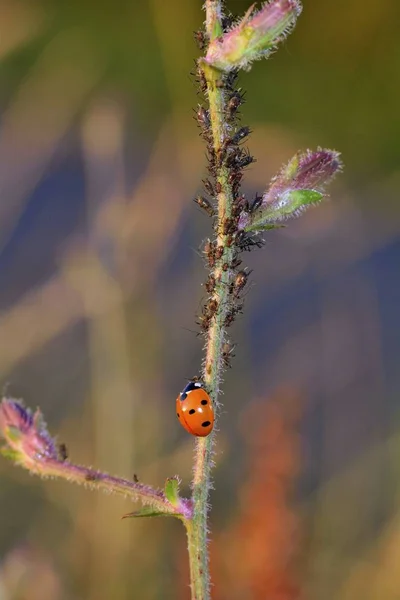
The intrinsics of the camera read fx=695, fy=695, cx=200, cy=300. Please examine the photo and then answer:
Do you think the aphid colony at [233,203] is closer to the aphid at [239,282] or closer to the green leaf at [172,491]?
the aphid at [239,282]

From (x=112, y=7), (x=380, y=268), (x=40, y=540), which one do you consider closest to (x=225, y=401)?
(x=40, y=540)

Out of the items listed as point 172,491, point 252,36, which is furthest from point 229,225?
point 172,491

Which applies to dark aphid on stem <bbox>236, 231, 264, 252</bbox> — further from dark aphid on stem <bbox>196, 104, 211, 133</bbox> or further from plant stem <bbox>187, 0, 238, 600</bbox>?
dark aphid on stem <bbox>196, 104, 211, 133</bbox>

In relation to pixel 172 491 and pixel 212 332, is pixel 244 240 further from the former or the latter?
pixel 172 491

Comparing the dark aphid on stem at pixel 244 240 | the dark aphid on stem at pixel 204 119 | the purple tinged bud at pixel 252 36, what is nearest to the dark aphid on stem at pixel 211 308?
the dark aphid on stem at pixel 244 240

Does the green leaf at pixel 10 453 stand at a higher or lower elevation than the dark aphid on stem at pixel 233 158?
lower

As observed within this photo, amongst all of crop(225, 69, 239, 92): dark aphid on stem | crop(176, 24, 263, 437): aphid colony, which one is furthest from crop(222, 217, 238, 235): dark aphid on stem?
crop(225, 69, 239, 92): dark aphid on stem

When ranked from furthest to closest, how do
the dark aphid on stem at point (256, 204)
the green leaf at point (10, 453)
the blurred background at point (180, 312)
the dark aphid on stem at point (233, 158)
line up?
the blurred background at point (180, 312) → the green leaf at point (10, 453) → the dark aphid on stem at point (256, 204) → the dark aphid on stem at point (233, 158)
